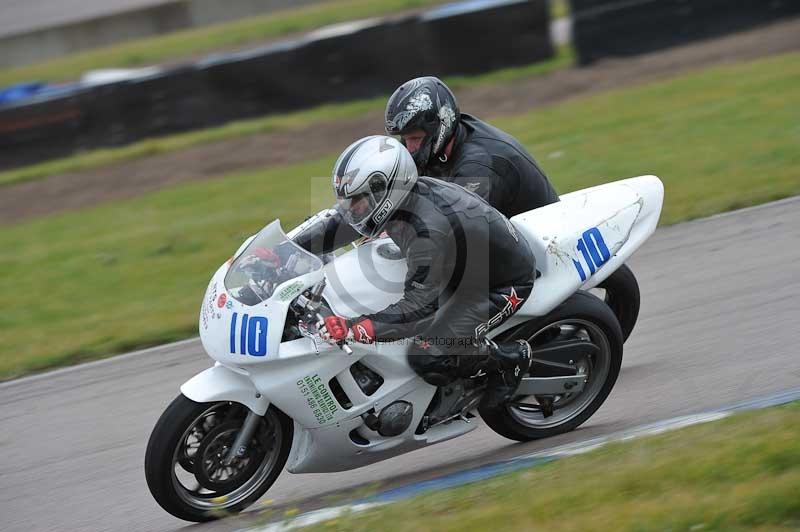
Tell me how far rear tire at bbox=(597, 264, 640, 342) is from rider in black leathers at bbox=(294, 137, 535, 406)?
42.0 inches

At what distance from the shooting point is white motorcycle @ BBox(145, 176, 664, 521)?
4797 millimetres

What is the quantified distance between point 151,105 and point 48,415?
8.79 meters

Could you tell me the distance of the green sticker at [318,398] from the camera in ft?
15.9

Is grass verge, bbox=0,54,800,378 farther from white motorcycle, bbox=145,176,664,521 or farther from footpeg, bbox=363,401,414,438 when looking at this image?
footpeg, bbox=363,401,414,438

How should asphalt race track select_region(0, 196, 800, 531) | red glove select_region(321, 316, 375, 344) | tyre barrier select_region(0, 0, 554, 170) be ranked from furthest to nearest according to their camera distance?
tyre barrier select_region(0, 0, 554, 170)
asphalt race track select_region(0, 196, 800, 531)
red glove select_region(321, 316, 375, 344)

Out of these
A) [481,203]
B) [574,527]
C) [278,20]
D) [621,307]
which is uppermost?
[481,203]

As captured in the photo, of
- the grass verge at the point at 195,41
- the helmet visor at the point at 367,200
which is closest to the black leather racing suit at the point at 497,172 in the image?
the helmet visor at the point at 367,200

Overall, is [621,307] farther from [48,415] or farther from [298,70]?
[298,70]

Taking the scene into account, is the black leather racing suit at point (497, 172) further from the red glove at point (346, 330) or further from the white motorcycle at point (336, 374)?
the red glove at point (346, 330)

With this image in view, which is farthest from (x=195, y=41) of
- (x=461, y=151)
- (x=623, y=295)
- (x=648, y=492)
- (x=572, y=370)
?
(x=648, y=492)

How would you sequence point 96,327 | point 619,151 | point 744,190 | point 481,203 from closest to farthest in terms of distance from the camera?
1. point 481,203
2. point 96,327
3. point 744,190
4. point 619,151

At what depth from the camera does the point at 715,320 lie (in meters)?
6.79

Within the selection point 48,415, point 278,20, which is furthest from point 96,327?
point 278,20

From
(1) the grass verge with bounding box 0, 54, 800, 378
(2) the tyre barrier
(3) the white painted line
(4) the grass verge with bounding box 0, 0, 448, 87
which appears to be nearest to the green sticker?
(1) the grass verge with bounding box 0, 54, 800, 378
